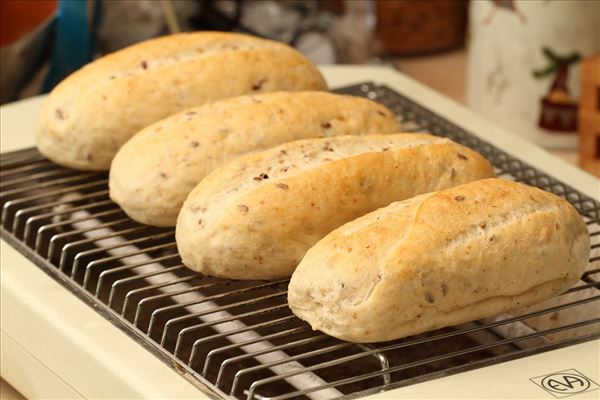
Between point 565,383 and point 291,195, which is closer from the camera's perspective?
point 565,383

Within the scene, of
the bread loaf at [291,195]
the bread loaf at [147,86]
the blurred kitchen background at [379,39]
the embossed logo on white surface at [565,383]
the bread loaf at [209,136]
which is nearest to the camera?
the embossed logo on white surface at [565,383]

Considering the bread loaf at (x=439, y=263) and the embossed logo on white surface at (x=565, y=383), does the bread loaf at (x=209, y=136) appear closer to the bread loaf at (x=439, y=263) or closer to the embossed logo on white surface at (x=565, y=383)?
the bread loaf at (x=439, y=263)

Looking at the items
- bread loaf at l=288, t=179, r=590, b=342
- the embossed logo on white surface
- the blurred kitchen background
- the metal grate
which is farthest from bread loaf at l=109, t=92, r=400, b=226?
the blurred kitchen background

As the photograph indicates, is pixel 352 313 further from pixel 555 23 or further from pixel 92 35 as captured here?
pixel 92 35

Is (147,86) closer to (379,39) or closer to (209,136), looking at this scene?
(209,136)

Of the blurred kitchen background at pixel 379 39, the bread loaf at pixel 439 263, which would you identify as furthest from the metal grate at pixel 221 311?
the blurred kitchen background at pixel 379 39

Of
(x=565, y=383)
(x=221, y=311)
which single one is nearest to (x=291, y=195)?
(x=221, y=311)

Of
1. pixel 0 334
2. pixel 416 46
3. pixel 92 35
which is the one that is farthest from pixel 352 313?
pixel 416 46
